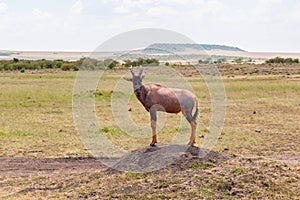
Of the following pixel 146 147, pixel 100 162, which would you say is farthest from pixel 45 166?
pixel 146 147

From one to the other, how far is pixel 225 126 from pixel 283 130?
6.76ft

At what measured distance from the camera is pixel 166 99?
35.6 ft

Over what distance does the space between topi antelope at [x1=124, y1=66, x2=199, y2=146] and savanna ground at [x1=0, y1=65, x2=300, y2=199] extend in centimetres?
109

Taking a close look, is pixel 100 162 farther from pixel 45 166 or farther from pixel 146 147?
pixel 146 147

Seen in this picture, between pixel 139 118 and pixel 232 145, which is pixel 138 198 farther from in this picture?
pixel 139 118

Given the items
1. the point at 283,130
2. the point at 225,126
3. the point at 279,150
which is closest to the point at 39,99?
the point at 225,126

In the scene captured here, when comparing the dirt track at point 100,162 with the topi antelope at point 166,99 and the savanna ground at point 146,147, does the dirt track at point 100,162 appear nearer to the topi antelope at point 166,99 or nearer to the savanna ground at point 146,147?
the savanna ground at point 146,147

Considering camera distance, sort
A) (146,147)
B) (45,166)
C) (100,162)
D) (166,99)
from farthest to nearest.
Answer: (100,162), (45,166), (166,99), (146,147)

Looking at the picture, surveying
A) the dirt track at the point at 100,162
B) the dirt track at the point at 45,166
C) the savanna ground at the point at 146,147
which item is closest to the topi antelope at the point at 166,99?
the dirt track at the point at 100,162

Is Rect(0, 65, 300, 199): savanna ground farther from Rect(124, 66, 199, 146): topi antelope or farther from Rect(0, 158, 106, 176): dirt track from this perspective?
Rect(124, 66, 199, 146): topi antelope

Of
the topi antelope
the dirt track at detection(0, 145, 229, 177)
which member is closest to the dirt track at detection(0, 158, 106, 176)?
the dirt track at detection(0, 145, 229, 177)

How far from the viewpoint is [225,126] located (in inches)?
710

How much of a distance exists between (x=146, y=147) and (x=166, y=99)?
3.67ft

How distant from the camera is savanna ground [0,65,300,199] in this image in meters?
8.56
